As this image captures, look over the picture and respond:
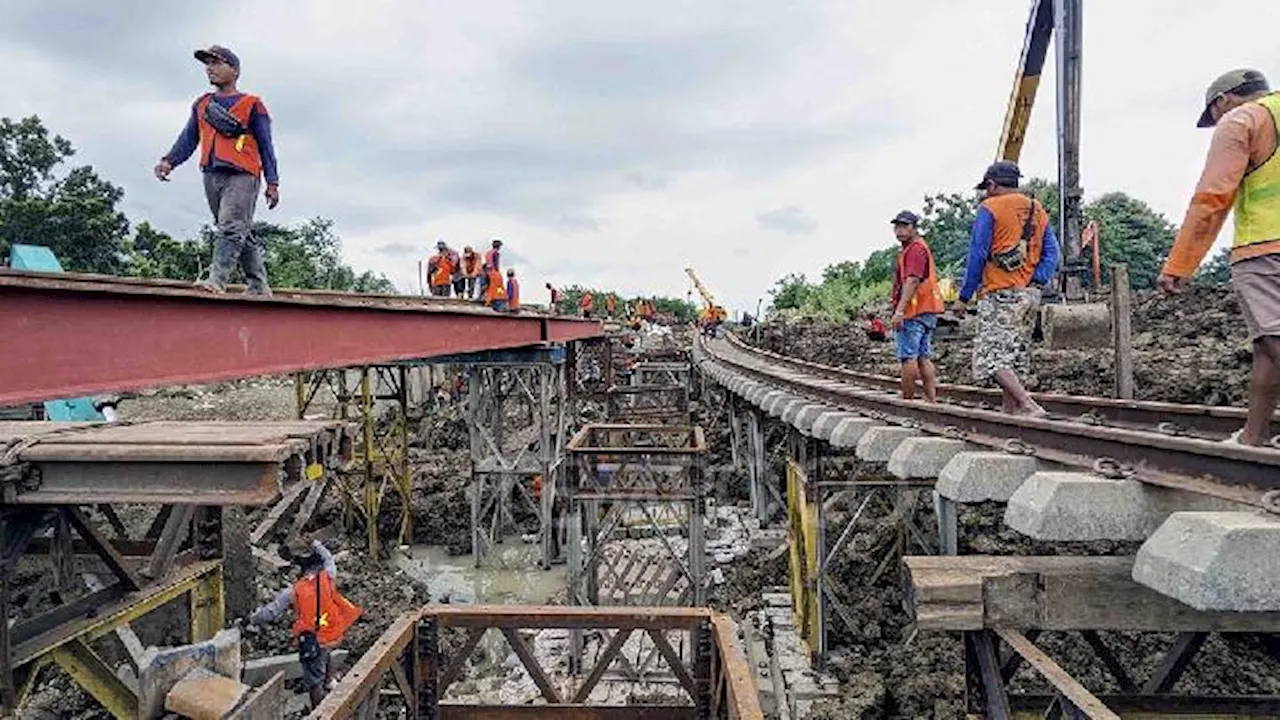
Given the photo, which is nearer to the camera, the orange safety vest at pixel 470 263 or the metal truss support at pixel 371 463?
the metal truss support at pixel 371 463

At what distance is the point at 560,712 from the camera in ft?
13.7

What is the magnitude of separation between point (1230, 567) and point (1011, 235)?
116 inches

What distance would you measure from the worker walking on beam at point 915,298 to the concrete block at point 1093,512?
9.28ft

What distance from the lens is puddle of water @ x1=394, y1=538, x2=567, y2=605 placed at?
12.6 m

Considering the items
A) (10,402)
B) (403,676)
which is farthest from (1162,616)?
(10,402)

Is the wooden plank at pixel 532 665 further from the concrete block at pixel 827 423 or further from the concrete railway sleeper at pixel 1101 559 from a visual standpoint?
the concrete block at pixel 827 423

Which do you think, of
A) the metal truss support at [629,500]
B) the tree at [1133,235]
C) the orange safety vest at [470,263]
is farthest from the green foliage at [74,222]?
the tree at [1133,235]

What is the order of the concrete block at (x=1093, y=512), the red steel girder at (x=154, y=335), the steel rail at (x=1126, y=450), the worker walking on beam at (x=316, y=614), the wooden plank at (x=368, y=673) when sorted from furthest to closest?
the worker walking on beam at (x=316, y=614) → the wooden plank at (x=368, y=673) → the concrete block at (x=1093, y=512) → the steel rail at (x=1126, y=450) → the red steel girder at (x=154, y=335)

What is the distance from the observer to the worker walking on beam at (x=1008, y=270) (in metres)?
4.50

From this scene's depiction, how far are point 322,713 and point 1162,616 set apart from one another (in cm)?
329

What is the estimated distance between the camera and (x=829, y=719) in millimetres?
7176

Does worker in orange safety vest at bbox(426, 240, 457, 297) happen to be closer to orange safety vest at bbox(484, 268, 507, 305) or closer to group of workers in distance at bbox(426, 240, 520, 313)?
group of workers in distance at bbox(426, 240, 520, 313)

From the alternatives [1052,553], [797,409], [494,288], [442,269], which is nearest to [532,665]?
[797,409]

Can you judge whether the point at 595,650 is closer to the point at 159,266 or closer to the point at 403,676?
the point at 403,676
